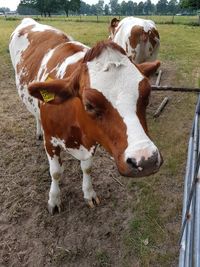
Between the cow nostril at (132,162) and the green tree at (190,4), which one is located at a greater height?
the cow nostril at (132,162)

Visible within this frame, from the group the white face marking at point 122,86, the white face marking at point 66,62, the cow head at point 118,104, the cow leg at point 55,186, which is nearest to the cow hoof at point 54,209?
the cow leg at point 55,186

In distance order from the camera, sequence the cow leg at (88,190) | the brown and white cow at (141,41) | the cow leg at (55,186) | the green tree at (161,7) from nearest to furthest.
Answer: the cow leg at (55,186), the cow leg at (88,190), the brown and white cow at (141,41), the green tree at (161,7)

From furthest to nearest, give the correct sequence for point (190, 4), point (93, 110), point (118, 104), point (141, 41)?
point (190, 4), point (141, 41), point (93, 110), point (118, 104)

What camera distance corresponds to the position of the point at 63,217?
3.54 m

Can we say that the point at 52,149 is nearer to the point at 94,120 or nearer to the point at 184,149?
the point at 94,120

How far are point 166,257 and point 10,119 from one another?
3.49m

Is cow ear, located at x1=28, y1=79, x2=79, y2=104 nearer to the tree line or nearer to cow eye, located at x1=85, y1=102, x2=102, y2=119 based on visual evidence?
cow eye, located at x1=85, y1=102, x2=102, y2=119

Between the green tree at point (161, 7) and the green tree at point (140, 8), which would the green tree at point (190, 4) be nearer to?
the green tree at point (140, 8)

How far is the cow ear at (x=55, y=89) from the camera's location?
7.81ft

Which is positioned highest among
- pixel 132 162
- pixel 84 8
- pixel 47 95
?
pixel 47 95

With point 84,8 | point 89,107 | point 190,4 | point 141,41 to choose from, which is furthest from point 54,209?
point 84,8

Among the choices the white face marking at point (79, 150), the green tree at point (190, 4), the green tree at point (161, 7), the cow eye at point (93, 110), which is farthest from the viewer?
the green tree at point (161, 7)

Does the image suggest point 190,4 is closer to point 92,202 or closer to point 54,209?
point 92,202

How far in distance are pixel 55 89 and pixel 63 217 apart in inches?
63.1
